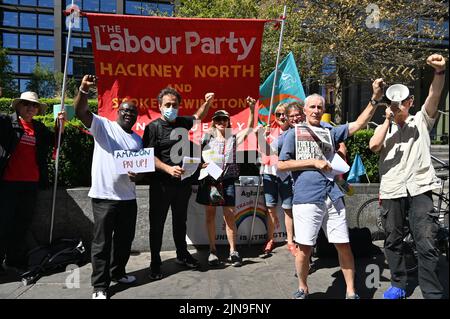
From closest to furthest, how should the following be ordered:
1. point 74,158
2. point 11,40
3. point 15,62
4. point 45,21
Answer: point 74,158 < point 11,40 < point 45,21 < point 15,62

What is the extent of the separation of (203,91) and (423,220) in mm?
3045

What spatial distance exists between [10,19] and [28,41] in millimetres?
3315

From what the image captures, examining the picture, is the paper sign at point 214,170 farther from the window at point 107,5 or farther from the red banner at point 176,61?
the window at point 107,5

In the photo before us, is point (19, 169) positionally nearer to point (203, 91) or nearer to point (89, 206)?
point (89, 206)

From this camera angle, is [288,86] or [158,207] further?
[288,86]

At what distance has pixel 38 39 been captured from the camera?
154ft

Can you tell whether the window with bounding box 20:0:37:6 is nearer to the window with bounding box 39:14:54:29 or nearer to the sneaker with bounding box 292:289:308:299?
the window with bounding box 39:14:54:29

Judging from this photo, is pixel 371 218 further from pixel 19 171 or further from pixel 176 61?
pixel 19 171

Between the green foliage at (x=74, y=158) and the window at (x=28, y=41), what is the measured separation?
49.7m

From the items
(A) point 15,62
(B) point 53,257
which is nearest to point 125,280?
(B) point 53,257

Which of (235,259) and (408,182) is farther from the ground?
(408,182)

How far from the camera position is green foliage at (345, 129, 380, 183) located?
19.0 feet

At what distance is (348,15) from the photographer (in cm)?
980

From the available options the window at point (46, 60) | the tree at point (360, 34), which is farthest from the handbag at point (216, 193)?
the window at point (46, 60)
